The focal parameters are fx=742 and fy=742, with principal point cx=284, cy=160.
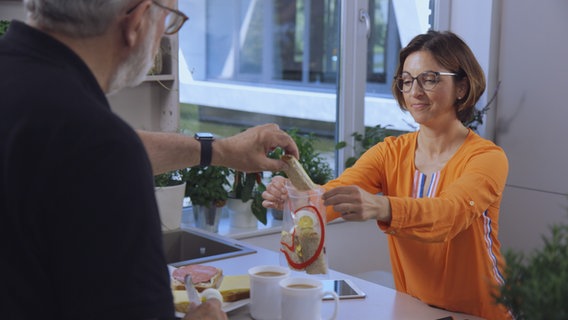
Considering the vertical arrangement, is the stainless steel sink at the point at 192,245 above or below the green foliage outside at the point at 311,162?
below

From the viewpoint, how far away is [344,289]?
2.03 meters

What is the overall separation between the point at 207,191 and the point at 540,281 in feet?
7.68

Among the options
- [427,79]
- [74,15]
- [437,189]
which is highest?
[74,15]

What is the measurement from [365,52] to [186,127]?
1087mm

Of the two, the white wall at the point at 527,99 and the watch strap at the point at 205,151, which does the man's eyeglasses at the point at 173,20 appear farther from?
the white wall at the point at 527,99

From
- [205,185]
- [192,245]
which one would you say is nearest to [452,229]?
[192,245]

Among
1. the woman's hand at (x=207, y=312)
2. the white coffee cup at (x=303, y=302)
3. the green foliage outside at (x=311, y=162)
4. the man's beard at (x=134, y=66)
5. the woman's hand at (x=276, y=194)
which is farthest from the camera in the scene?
the green foliage outside at (x=311, y=162)

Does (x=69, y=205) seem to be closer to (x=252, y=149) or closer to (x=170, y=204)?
(x=252, y=149)

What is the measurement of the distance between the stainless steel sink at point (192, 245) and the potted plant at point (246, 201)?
0.43 meters

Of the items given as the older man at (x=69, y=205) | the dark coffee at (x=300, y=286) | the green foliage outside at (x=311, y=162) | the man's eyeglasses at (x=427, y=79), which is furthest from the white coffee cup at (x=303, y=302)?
the green foliage outside at (x=311, y=162)

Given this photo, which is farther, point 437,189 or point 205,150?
point 437,189

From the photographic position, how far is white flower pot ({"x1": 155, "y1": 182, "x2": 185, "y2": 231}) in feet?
9.07

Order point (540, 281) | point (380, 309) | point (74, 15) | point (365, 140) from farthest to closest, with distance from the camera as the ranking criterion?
point (365, 140) < point (380, 309) < point (74, 15) < point (540, 281)

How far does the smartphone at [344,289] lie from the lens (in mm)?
1977
